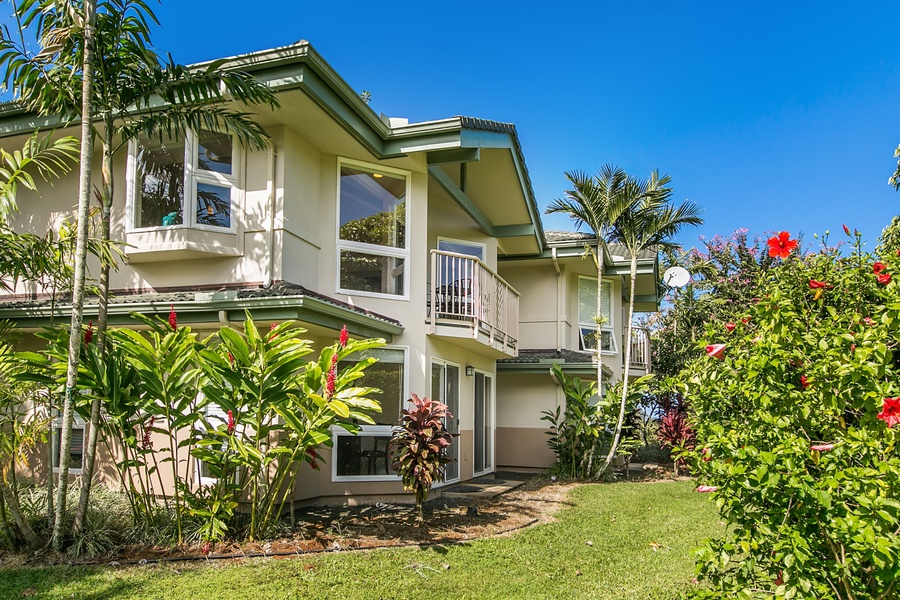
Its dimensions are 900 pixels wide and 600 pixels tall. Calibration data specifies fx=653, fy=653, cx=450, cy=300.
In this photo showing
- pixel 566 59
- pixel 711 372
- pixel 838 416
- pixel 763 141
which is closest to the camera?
pixel 838 416

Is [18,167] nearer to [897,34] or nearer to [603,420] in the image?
[603,420]

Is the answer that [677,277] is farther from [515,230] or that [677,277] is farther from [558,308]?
[515,230]

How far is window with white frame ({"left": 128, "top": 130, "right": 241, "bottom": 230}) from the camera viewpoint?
906 cm

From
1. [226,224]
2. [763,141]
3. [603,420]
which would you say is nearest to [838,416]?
[226,224]

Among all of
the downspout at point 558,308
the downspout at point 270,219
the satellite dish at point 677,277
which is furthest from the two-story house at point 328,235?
the satellite dish at point 677,277

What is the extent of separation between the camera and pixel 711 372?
4910 mm

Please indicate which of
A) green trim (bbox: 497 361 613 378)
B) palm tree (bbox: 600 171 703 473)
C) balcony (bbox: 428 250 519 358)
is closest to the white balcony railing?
green trim (bbox: 497 361 613 378)

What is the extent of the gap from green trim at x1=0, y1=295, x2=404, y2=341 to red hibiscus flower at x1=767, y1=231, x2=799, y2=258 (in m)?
5.13

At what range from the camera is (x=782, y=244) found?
4488mm

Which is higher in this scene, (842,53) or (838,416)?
(842,53)

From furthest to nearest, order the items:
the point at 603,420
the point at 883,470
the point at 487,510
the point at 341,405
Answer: the point at 603,420 < the point at 487,510 < the point at 341,405 < the point at 883,470

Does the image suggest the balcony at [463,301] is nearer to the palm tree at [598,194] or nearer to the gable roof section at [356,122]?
the gable roof section at [356,122]

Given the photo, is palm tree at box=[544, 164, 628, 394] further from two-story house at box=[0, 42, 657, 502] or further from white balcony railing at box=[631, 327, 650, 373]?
white balcony railing at box=[631, 327, 650, 373]

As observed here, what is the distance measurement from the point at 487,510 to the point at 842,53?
1490 centimetres
